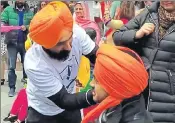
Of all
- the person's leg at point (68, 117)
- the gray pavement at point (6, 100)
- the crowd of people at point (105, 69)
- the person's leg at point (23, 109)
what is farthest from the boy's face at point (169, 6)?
the gray pavement at point (6, 100)

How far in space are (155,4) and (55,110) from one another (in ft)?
3.16

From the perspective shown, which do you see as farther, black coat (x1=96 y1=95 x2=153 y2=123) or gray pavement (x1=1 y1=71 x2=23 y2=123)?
gray pavement (x1=1 y1=71 x2=23 y2=123)

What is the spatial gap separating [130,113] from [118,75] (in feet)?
0.68

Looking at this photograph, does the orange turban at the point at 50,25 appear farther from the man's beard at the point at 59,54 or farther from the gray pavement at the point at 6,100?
the gray pavement at the point at 6,100

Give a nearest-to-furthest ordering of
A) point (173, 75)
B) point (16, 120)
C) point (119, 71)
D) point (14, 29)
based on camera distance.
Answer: point (119, 71) → point (173, 75) → point (16, 120) → point (14, 29)

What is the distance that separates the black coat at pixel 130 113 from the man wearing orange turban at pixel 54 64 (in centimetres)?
25

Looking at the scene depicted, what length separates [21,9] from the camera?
631 centimetres

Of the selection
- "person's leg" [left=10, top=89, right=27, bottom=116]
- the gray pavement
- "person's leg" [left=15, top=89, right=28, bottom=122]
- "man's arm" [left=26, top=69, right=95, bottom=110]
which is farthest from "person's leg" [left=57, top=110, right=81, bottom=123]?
the gray pavement

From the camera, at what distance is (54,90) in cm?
270

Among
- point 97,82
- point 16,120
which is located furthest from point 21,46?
point 97,82

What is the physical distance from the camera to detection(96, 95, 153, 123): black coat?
2266mm

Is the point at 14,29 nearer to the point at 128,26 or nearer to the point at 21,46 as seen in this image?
the point at 21,46

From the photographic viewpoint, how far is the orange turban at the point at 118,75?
224cm

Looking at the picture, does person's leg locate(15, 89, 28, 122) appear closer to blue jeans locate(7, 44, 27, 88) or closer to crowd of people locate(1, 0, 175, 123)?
crowd of people locate(1, 0, 175, 123)
